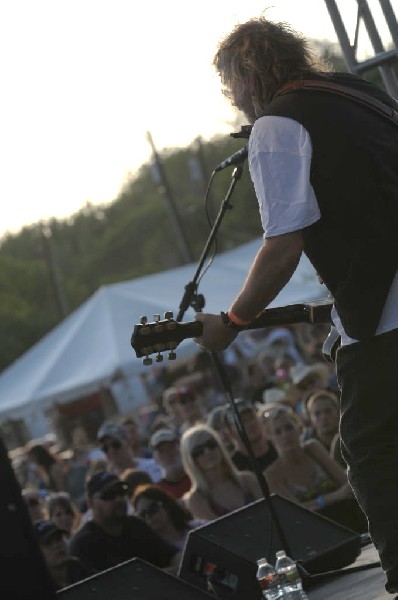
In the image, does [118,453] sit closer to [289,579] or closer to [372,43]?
[372,43]

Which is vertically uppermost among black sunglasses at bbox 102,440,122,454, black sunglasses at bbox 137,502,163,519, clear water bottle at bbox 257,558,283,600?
black sunglasses at bbox 102,440,122,454

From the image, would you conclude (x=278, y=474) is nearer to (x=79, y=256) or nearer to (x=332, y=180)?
(x=332, y=180)

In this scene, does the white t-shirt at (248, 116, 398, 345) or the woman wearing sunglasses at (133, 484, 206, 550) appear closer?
the white t-shirt at (248, 116, 398, 345)

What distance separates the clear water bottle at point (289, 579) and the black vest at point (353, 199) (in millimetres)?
1365

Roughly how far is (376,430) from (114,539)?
12.1ft

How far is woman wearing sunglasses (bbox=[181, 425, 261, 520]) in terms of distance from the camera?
7805 millimetres

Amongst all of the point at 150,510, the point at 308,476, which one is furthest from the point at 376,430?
the point at 308,476

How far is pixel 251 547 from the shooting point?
17.8ft

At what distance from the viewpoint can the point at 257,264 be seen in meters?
3.63

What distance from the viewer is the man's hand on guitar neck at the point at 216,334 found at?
382 centimetres

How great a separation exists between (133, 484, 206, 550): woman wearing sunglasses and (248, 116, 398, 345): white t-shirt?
4.07m

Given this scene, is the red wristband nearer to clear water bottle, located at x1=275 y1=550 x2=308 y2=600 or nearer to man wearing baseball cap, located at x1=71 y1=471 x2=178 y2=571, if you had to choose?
clear water bottle, located at x1=275 y1=550 x2=308 y2=600

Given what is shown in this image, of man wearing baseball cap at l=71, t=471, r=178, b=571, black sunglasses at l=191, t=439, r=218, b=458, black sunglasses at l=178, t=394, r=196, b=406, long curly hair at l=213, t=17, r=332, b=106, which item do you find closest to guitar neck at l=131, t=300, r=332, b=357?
long curly hair at l=213, t=17, r=332, b=106

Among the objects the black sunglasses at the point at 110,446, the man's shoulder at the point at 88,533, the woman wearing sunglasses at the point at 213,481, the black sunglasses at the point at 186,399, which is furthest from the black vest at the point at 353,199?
the black sunglasses at the point at 186,399
